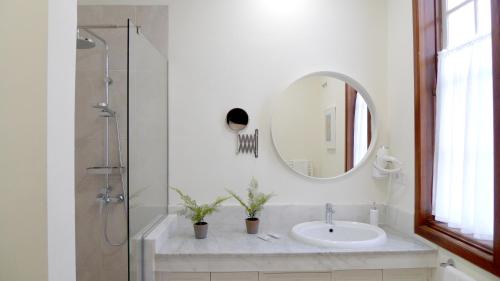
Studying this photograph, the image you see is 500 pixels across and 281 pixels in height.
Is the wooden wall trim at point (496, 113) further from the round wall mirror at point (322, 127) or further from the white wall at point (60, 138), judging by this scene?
the white wall at point (60, 138)

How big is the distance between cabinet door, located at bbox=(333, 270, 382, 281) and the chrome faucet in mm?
421

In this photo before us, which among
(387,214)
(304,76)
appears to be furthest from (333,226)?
(304,76)

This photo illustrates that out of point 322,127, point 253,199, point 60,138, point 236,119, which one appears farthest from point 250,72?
point 60,138

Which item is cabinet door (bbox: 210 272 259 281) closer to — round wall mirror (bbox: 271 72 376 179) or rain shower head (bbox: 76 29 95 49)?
round wall mirror (bbox: 271 72 376 179)

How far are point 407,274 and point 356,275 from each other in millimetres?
307

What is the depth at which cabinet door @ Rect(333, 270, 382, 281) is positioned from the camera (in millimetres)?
1812

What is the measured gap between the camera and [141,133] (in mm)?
1693

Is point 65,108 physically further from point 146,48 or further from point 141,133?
point 146,48

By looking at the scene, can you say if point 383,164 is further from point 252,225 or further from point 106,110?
point 106,110

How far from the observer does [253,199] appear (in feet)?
7.30

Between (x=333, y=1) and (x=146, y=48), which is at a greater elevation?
(x=333, y=1)

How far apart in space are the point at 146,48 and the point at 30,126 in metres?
1.05

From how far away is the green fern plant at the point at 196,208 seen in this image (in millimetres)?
2080

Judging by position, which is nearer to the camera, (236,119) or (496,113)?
(496,113)
